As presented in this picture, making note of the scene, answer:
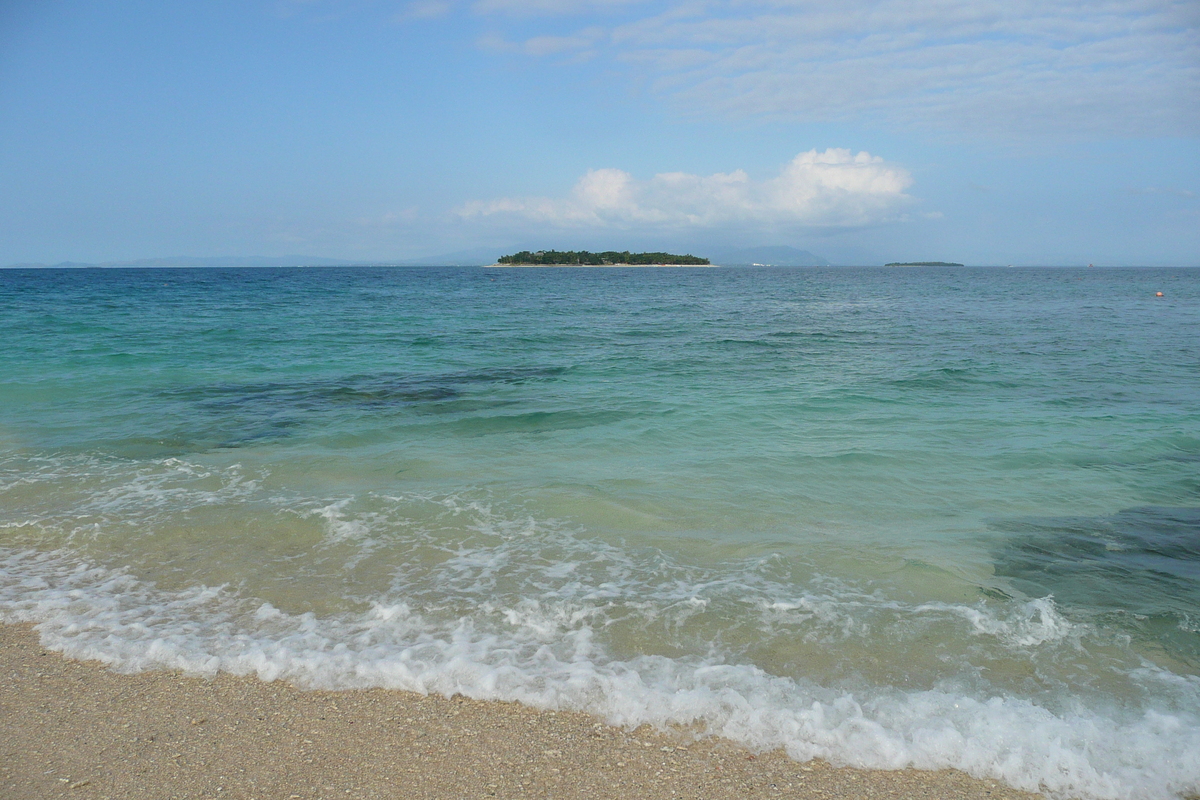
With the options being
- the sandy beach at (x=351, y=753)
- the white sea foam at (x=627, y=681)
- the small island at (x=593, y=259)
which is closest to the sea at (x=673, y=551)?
the white sea foam at (x=627, y=681)

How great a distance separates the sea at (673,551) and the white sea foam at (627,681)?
2cm

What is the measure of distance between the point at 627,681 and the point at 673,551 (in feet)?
7.05

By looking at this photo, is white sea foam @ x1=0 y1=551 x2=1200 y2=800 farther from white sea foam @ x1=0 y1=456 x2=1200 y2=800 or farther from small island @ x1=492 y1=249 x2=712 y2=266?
small island @ x1=492 y1=249 x2=712 y2=266

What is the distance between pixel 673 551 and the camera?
626 centimetres

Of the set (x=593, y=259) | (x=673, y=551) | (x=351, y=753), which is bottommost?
(x=351, y=753)

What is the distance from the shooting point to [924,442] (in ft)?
33.4

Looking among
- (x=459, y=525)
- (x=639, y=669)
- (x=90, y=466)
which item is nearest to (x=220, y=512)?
(x=459, y=525)

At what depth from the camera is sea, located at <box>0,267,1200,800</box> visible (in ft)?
13.4

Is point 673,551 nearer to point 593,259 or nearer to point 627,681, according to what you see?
point 627,681

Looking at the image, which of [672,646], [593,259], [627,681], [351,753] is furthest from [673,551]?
[593,259]

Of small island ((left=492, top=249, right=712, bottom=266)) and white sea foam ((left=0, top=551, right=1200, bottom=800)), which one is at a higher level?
small island ((left=492, top=249, right=712, bottom=266))

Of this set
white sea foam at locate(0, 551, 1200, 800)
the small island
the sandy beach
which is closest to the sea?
white sea foam at locate(0, 551, 1200, 800)

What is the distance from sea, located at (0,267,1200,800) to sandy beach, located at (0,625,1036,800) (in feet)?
0.53

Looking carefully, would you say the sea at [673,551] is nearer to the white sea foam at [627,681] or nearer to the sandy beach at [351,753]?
the white sea foam at [627,681]
